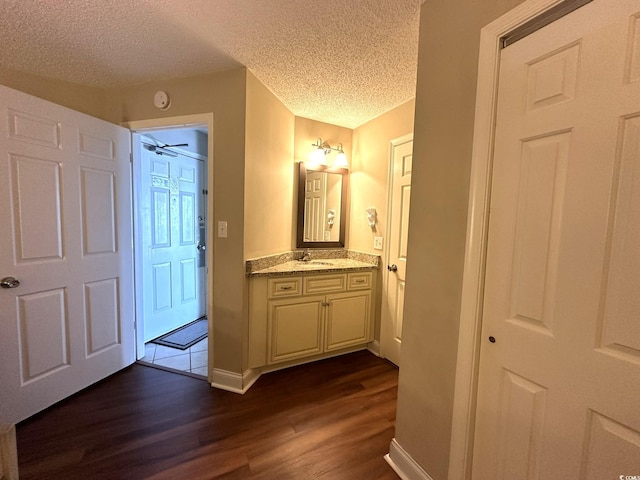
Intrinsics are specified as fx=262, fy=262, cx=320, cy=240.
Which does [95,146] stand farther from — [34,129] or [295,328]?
[295,328]

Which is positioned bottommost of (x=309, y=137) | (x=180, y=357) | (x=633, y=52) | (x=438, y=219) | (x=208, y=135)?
(x=180, y=357)

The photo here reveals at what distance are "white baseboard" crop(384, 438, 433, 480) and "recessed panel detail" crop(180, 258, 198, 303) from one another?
8.58 ft

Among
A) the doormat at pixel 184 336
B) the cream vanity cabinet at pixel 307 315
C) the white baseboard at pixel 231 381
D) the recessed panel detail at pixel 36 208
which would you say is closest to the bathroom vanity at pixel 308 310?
the cream vanity cabinet at pixel 307 315

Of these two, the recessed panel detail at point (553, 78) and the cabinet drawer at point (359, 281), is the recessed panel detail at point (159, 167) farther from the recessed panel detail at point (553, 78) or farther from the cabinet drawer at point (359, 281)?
the recessed panel detail at point (553, 78)

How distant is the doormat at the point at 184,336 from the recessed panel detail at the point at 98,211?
1149 mm

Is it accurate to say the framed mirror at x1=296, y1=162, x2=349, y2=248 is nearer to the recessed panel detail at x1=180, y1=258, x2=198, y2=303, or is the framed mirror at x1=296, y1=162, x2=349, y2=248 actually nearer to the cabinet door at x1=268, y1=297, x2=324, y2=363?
the cabinet door at x1=268, y1=297, x2=324, y2=363

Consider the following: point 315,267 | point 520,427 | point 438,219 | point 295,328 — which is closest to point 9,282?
point 295,328

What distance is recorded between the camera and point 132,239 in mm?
2215

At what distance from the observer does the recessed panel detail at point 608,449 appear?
70 cm

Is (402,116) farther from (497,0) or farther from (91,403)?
(91,403)

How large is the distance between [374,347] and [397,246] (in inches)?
42.1

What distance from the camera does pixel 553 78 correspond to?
2.69ft

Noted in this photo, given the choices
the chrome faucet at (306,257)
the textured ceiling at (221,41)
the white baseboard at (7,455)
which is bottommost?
the white baseboard at (7,455)

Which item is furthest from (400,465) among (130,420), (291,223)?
(291,223)
